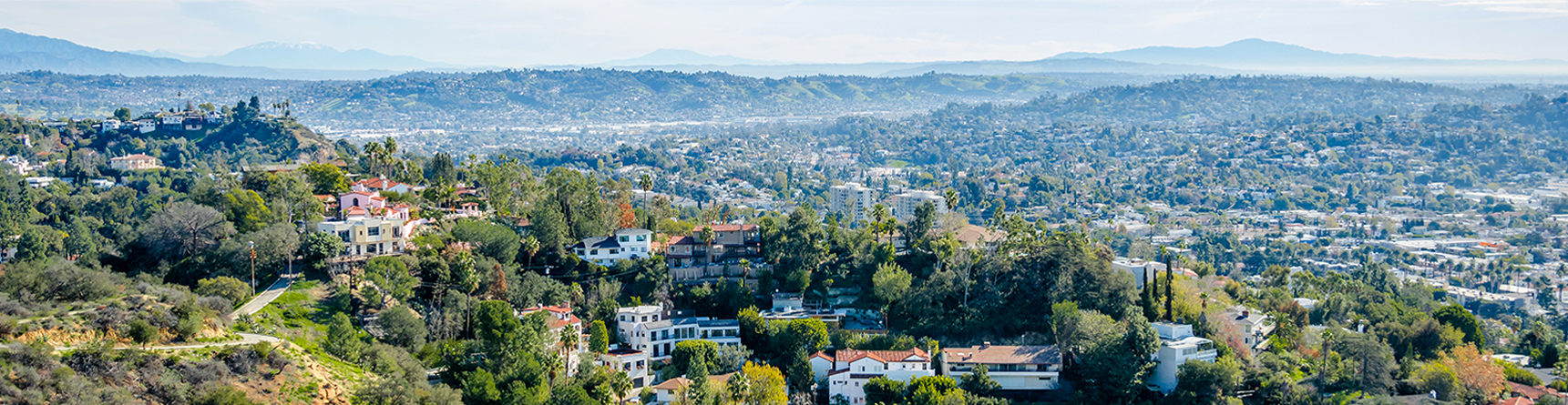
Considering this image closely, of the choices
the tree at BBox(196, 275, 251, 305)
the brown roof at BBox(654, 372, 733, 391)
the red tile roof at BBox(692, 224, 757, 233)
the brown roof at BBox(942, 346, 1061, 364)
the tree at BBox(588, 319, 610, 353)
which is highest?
the red tile roof at BBox(692, 224, 757, 233)

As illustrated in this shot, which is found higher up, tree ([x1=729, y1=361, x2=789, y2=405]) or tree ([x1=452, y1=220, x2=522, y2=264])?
tree ([x1=452, y1=220, x2=522, y2=264])

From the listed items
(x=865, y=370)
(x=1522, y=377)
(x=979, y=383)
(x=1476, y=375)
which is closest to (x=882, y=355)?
(x=865, y=370)

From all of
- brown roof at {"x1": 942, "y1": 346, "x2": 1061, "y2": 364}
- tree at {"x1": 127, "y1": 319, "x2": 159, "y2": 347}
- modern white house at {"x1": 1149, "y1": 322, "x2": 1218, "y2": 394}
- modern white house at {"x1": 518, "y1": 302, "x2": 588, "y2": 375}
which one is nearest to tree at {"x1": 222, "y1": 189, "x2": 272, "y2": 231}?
modern white house at {"x1": 518, "y1": 302, "x2": 588, "y2": 375}

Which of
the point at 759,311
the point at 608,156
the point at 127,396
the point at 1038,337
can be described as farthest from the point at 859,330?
the point at 608,156

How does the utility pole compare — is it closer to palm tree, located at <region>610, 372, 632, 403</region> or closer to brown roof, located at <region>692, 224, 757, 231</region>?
palm tree, located at <region>610, 372, 632, 403</region>

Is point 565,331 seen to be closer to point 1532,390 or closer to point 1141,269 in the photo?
point 1141,269

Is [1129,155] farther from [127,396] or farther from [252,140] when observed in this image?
[127,396]

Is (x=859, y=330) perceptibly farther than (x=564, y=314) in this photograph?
Yes
